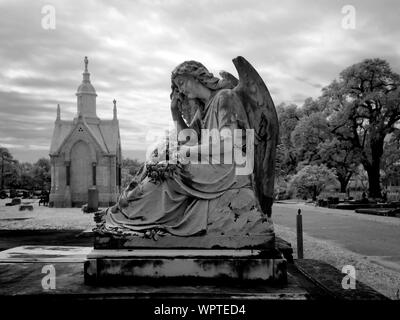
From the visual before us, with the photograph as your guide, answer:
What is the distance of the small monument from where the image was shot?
3.94 metres

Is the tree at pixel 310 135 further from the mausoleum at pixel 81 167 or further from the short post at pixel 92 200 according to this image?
the short post at pixel 92 200

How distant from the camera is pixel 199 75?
4.85 metres

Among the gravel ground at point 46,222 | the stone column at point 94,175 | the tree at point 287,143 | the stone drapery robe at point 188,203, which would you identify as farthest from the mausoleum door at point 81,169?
the stone drapery robe at point 188,203

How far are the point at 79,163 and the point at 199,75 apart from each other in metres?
35.6

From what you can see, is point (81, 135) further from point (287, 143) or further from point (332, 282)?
point (332, 282)

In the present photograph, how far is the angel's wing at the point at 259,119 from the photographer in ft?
15.6

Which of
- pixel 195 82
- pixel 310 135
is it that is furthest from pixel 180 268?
pixel 310 135

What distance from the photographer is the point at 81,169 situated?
127 ft

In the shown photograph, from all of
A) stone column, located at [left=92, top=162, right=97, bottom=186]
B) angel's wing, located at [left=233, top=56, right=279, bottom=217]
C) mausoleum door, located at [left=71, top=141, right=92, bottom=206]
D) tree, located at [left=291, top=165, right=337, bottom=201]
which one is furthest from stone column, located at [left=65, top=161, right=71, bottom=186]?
angel's wing, located at [left=233, top=56, right=279, bottom=217]

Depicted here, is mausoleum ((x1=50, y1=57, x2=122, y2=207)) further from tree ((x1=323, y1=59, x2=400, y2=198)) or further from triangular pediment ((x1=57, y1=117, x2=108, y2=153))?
tree ((x1=323, y1=59, x2=400, y2=198))

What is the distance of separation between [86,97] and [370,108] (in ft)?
81.4
